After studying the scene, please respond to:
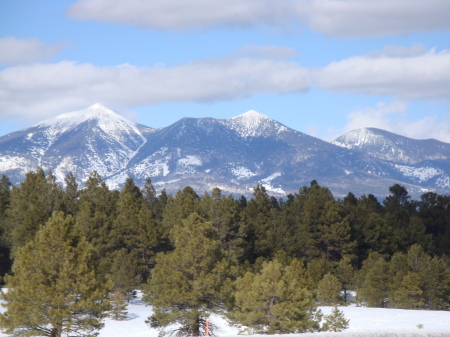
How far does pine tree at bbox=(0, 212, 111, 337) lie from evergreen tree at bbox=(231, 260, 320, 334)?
7054 millimetres

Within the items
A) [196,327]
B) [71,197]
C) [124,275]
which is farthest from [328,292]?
[71,197]

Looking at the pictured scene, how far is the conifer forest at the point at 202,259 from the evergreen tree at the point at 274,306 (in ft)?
0.23

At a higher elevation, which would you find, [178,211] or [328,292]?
[178,211]

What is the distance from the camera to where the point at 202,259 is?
37969mm

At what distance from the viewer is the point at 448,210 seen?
117 meters

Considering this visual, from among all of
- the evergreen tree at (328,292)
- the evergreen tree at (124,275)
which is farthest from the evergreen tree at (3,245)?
the evergreen tree at (328,292)

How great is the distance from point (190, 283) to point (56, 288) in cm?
841

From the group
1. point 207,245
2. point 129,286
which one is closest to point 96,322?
point 207,245

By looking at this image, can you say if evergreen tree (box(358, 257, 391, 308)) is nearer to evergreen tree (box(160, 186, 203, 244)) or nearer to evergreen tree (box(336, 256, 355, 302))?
evergreen tree (box(336, 256, 355, 302))

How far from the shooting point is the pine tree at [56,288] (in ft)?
102

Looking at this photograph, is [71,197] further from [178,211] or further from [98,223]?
[178,211]

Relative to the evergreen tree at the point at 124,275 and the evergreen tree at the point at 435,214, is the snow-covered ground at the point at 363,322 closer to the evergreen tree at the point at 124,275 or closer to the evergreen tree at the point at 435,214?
the evergreen tree at the point at 124,275

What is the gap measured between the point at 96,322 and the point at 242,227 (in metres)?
39.3

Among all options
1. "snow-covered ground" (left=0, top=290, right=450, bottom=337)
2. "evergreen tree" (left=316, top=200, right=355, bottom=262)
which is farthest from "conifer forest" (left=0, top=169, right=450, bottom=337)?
"snow-covered ground" (left=0, top=290, right=450, bottom=337)
